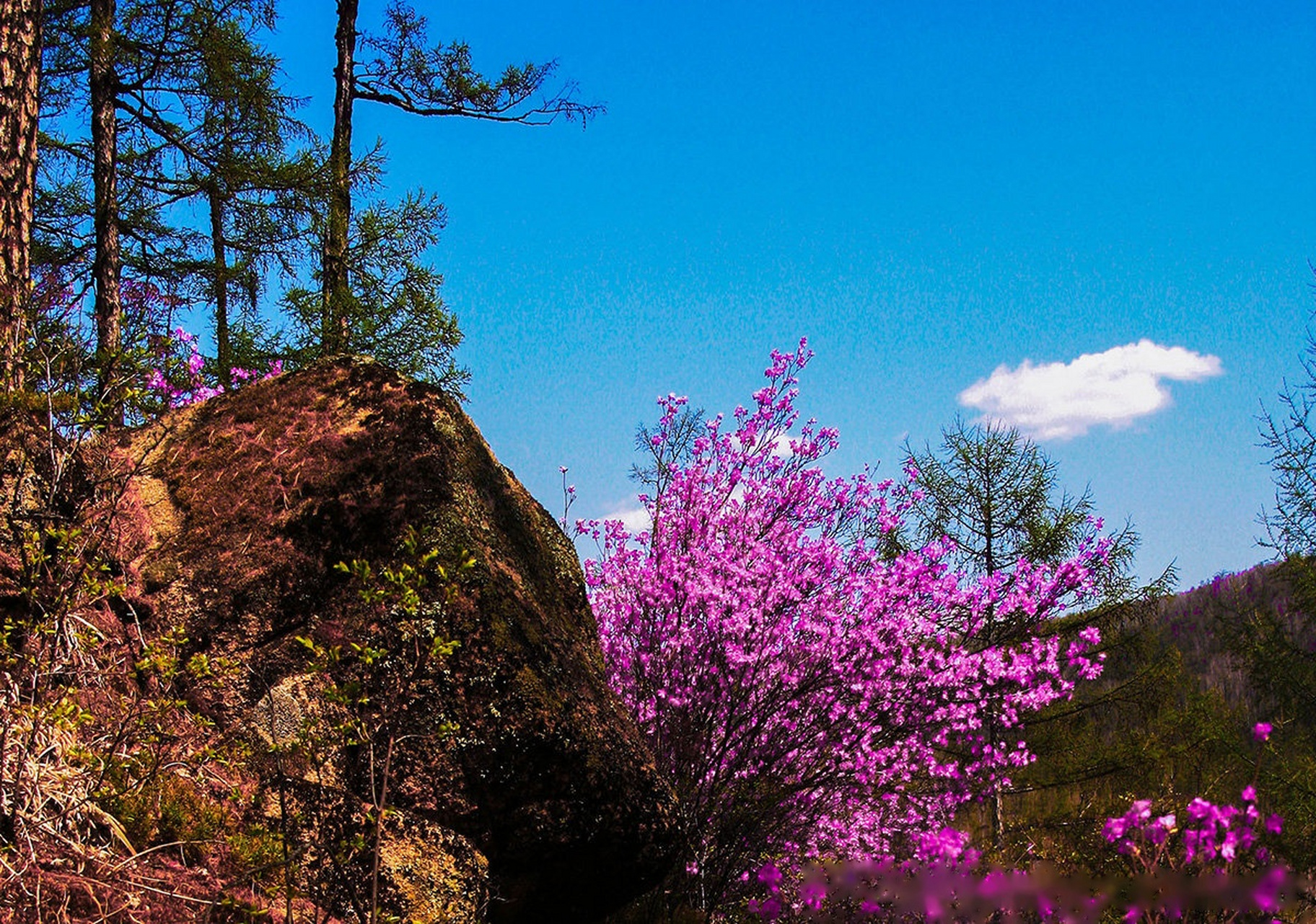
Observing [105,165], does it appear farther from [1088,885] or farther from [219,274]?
[1088,885]

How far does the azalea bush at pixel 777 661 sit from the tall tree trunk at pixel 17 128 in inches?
170

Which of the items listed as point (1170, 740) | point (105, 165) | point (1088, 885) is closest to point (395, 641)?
point (1088, 885)

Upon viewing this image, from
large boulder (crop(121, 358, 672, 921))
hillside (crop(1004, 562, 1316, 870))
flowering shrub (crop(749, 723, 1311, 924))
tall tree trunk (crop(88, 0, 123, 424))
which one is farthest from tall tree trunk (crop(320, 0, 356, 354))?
hillside (crop(1004, 562, 1316, 870))

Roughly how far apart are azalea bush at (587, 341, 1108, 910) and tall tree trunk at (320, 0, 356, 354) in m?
6.00

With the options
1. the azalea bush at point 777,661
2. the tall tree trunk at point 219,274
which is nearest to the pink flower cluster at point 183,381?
the azalea bush at point 777,661

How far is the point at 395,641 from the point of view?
11.2 feet

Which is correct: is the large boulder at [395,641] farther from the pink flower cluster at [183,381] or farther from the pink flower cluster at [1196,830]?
the pink flower cluster at [1196,830]

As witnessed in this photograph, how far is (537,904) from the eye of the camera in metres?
3.63

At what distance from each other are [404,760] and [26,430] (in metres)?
2.03

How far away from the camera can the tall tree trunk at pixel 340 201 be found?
36.9ft

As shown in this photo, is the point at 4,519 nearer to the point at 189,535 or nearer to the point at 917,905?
the point at 189,535

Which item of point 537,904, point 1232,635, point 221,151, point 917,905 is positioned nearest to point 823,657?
point 917,905

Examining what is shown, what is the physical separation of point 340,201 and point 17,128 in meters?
6.08

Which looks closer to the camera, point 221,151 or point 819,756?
point 819,756
